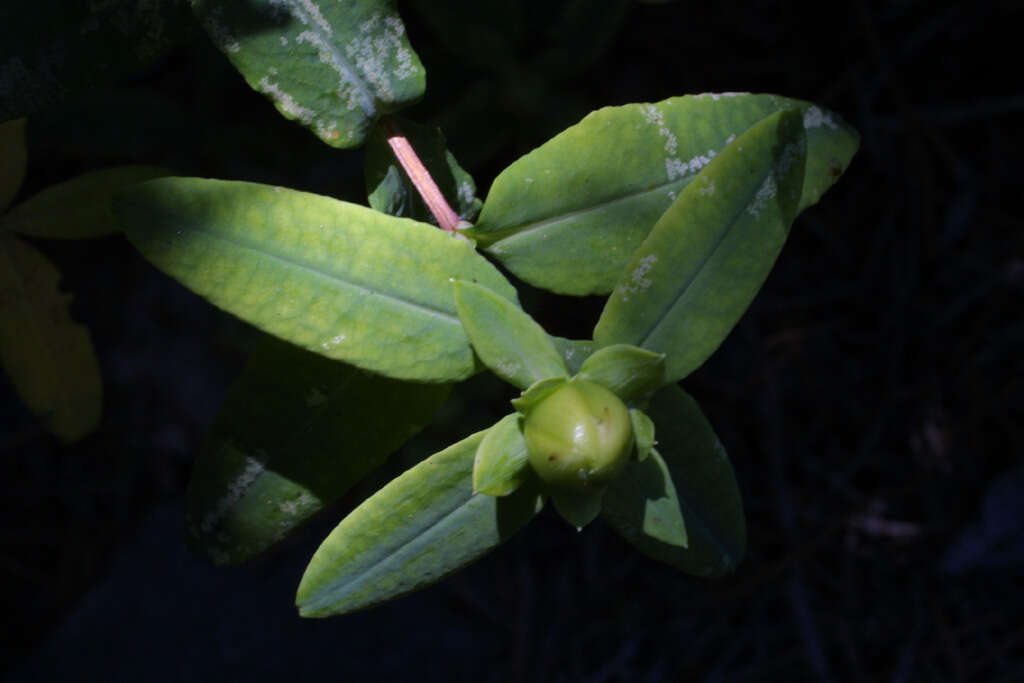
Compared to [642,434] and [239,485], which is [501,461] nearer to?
[642,434]

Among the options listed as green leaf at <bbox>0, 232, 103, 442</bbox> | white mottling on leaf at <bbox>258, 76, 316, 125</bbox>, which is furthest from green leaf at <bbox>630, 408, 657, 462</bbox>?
green leaf at <bbox>0, 232, 103, 442</bbox>

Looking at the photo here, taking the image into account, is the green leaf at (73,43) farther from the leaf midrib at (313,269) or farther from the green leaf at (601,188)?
the green leaf at (601,188)

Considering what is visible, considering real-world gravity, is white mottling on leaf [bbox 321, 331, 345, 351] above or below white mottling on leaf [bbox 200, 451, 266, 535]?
above

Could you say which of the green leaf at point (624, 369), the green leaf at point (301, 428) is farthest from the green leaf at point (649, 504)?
the green leaf at point (301, 428)

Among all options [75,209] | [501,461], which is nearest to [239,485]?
[501,461]

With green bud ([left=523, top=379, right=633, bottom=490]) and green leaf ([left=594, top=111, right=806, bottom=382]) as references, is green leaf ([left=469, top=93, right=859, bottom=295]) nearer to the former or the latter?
green leaf ([left=594, top=111, right=806, bottom=382])
